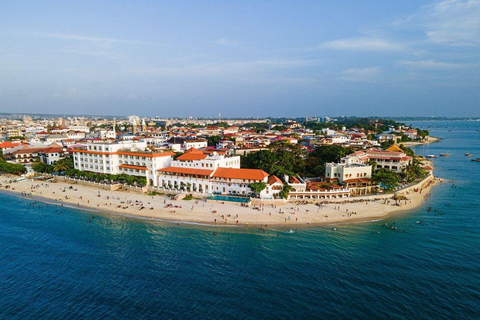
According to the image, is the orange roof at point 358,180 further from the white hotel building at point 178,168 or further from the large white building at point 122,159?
the large white building at point 122,159

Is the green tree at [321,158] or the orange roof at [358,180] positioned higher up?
the green tree at [321,158]

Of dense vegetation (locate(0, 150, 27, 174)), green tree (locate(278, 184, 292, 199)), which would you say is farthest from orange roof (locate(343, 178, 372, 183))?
dense vegetation (locate(0, 150, 27, 174))

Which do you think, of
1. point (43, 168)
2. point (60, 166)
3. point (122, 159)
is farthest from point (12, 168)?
point (122, 159)

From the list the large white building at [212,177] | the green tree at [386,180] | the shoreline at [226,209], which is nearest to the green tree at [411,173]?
the shoreline at [226,209]

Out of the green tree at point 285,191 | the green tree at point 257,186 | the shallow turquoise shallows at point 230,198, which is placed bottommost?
the shallow turquoise shallows at point 230,198

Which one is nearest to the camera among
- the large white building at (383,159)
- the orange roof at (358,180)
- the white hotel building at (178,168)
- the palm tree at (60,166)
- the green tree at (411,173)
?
the white hotel building at (178,168)

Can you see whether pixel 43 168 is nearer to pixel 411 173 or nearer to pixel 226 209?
pixel 226 209

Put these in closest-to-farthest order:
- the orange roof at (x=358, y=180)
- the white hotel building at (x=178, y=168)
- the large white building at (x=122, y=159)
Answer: the white hotel building at (x=178, y=168) → the orange roof at (x=358, y=180) → the large white building at (x=122, y=159)
